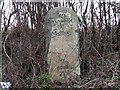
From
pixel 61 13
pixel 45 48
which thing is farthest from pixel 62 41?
pixel 61 13

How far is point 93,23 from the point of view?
240 inches

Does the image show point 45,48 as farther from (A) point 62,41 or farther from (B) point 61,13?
(B) point 61,13

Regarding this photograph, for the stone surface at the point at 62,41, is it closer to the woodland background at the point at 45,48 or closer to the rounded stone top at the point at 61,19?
the rounded stone top at the point at 61,19

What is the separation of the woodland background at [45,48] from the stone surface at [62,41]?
161mm

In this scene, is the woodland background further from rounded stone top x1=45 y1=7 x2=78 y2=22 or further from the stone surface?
rounded stone top x1=45 y1=7 x2=78 y2=22

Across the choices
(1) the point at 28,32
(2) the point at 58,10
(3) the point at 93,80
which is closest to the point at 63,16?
(2) the point at 58,10

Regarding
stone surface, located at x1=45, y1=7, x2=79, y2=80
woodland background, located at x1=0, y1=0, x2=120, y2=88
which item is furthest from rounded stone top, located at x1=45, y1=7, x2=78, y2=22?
woodland background, located at x1=0, y1=0, x2=120, y2=88

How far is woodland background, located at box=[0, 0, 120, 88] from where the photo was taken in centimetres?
507

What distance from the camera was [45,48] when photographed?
544cm

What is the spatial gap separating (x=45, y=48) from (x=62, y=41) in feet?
1.14

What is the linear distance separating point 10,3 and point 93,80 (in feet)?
7.12

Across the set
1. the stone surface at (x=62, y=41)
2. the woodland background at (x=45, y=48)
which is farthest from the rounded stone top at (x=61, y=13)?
the woodland background at (x=45, y=48)

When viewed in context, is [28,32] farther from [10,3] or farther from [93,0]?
[93,0]

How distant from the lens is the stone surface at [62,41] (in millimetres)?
5199
